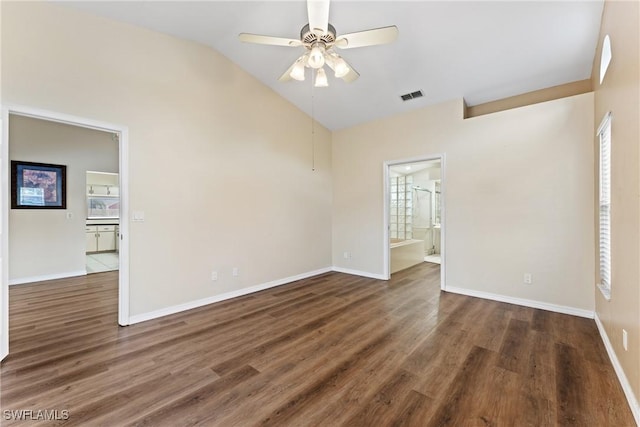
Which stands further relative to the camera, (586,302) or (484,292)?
(484,292)

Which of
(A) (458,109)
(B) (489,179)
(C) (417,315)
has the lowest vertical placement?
(C) (417,315)

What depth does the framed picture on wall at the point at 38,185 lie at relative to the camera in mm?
4383

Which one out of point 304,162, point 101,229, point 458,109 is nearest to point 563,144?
point 458,109

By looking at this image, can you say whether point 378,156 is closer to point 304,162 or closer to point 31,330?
point 304,162

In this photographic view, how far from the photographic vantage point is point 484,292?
3.71 m

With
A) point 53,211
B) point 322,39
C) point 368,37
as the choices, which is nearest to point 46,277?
point 53,211

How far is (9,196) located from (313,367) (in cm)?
Answer: 303

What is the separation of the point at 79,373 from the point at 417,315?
10.5 feet

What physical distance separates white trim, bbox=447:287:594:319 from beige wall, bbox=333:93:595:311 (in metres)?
0.04

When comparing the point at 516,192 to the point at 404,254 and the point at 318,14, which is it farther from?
the point at 318,14

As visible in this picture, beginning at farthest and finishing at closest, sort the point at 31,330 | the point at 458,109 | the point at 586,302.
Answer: the point at 458,109 → the point at 586,302 → the point at 31,330

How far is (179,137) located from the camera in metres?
3.24

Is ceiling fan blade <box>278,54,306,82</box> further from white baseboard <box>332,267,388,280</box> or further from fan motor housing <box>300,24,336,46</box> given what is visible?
white baseboard <box>332,267,388,280</box>

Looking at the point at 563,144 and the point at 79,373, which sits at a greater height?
the point at 563,144
